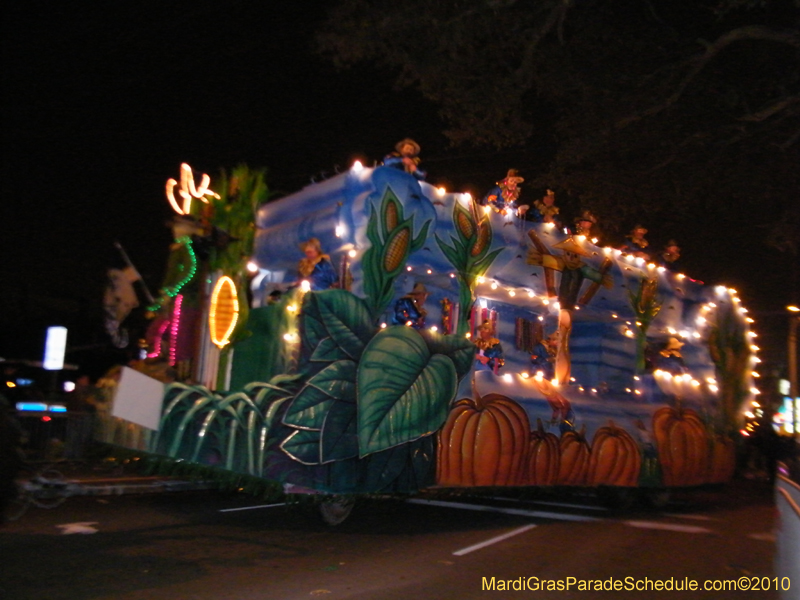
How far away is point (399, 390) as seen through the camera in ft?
25.2

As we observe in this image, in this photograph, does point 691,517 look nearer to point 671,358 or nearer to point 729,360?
point 671,358

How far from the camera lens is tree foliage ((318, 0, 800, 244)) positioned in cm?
966

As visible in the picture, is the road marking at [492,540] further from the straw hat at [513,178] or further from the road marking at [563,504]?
the straw hat at [513,178]

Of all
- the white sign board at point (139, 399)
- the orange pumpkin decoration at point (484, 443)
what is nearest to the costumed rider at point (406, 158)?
the orange pumpkin decoration at point (484, 443)

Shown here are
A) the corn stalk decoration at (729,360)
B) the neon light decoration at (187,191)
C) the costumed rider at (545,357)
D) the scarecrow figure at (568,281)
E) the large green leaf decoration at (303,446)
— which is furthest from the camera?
the corn stalk decoration at (729,360)

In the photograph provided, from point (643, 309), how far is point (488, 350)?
3.52 metres

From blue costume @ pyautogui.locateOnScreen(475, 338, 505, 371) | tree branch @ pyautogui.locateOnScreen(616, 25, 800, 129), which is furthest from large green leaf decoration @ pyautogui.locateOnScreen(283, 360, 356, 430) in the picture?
tree branch @ pyautogui.locateOnScreen(616, 25, 800, 129)

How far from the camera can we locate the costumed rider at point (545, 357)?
11039mm

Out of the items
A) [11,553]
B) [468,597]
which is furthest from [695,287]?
[11,553]

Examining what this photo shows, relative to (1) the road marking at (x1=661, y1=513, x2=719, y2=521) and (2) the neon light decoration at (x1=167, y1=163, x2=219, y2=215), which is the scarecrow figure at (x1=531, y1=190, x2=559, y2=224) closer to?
(2) the neon light decoration at (x1=167, y1=163, x2=219, y2=215)

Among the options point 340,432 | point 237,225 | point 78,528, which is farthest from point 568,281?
point 78,528

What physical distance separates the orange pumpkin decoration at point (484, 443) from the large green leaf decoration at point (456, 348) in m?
0.42

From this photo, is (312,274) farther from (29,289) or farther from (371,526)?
(29,289)

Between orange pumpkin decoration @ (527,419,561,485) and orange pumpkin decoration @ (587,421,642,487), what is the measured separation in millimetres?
857
